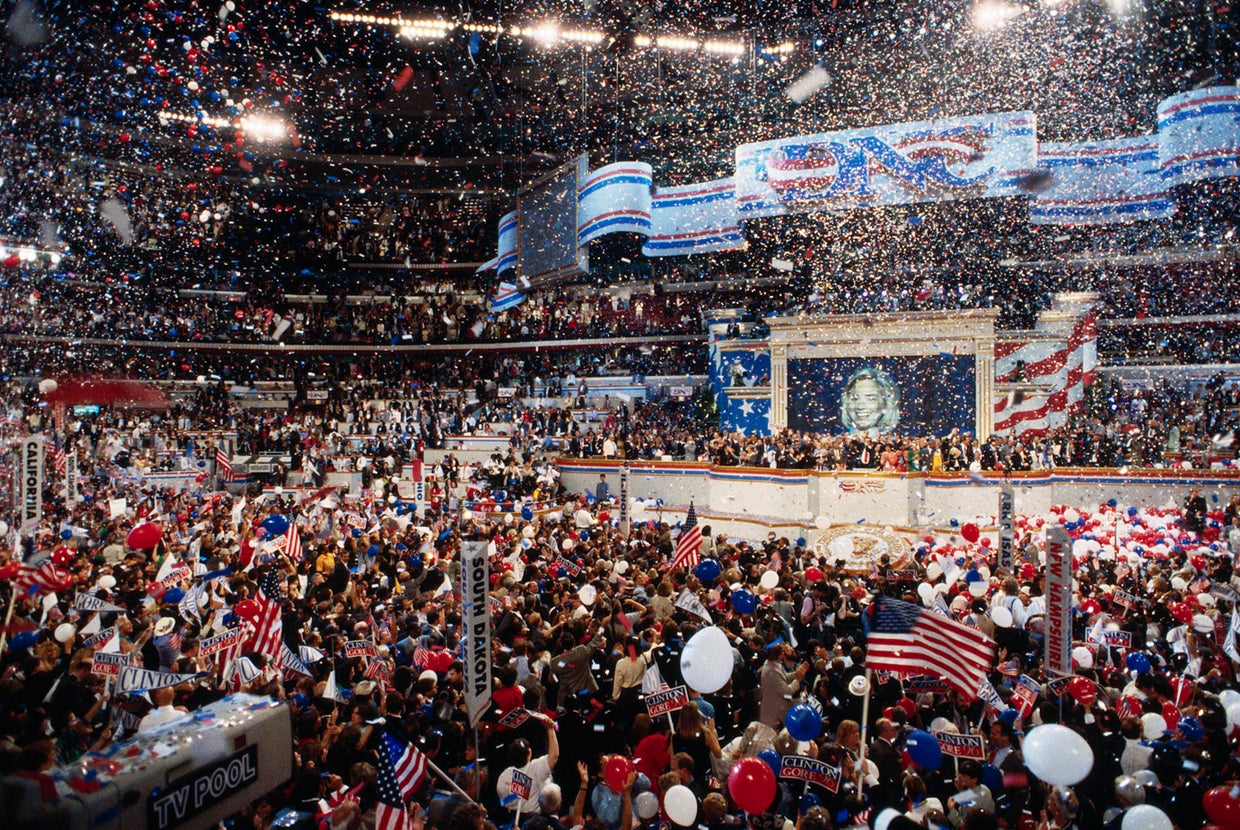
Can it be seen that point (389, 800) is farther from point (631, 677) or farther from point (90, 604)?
point (90, 604)

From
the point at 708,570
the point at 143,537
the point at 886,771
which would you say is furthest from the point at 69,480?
the point at 886,771

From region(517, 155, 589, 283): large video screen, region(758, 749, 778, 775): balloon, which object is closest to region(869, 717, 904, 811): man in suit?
region(758, 749, 778, 775): balloon

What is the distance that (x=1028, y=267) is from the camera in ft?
108

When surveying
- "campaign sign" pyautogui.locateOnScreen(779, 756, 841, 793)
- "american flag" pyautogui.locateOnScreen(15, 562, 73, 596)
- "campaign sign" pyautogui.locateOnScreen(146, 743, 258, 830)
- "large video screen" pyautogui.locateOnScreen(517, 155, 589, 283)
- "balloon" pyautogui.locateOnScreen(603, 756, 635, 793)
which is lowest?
"campaign sign" pyautogui.locateOnScreen(779, 756, 841, 793)

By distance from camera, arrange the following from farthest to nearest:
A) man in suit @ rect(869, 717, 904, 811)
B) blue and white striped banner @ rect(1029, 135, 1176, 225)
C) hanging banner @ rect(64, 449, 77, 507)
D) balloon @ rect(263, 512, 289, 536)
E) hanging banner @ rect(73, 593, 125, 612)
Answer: blue and white striped banner @ rect(1029, 135, 1176, 225) < hanging banner @ rect(64, 449, 77, 507) < balloon @ rect(263, 512, 289, 536) < hanging banner @ rect(73, 593, 125, 612) < man in suit @ rect(869, 717, 904, 811)

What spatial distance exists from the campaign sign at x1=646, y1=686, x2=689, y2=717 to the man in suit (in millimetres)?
1566

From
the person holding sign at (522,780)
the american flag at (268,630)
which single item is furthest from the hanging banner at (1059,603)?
the american flag at (268,630)

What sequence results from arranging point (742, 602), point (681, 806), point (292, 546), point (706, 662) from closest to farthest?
point (681, 806)
point (706, 662)
point (742, 602)
point (292, 546)

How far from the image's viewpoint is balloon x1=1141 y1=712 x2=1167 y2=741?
246 inches

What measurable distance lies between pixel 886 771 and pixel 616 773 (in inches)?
87.6

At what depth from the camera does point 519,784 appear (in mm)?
5242

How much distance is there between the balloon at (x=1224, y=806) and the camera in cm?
431

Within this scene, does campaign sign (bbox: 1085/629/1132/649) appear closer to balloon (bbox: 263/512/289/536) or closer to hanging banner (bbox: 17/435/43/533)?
balloon (bbox: 263/512/289/536)

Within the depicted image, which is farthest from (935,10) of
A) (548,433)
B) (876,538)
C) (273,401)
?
(273,401)
